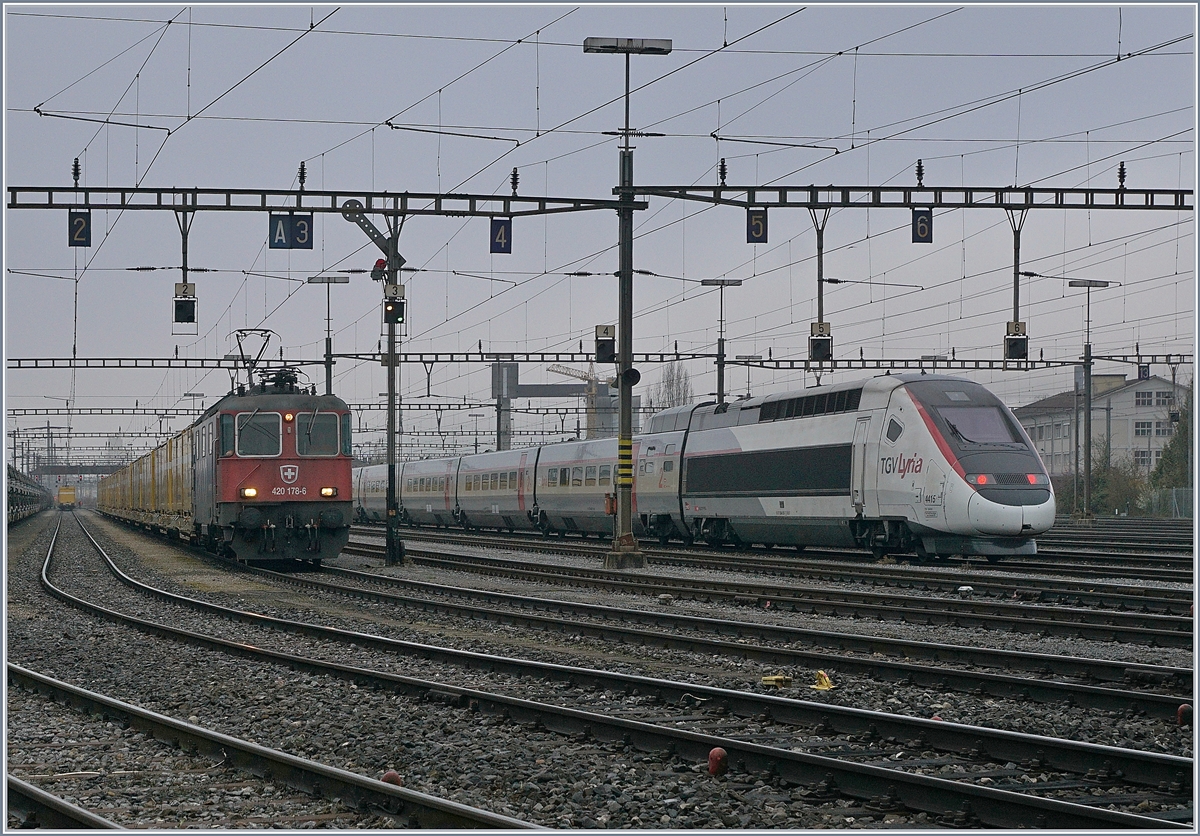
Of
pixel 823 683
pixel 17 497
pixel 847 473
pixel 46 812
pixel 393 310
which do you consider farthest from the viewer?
pixel 17 497

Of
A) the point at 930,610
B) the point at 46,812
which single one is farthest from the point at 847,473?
the point at 46,812

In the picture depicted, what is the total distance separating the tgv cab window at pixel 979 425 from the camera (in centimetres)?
2325

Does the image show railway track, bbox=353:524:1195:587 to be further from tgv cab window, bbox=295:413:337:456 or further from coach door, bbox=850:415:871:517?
tgv cab window, bbox=295:413:337:456

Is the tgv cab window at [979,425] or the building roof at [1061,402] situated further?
the building roof at [1061,402]

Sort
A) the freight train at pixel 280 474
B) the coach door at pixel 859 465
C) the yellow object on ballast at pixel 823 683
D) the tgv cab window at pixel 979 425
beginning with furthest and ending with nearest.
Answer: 1. the freight train at pixel 280 474
2. the coach door at pixel 859 465
3. the tgv cab window at pixel 979 425
4. the yellow object on ballast at pixel 823 683

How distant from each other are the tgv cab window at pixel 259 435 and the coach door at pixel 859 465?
36.3ft

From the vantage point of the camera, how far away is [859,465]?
2517cm

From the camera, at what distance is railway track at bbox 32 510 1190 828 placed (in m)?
7.00

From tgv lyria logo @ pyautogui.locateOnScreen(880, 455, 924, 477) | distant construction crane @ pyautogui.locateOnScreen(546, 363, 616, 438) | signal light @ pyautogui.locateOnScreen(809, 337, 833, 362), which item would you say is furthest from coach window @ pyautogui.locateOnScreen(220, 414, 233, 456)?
distant construction crane @ pyautogui.locateOnScreen(546, 363, 616, 438)

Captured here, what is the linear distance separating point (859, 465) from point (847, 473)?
44 cm

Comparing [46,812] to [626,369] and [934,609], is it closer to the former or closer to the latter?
[934,609]

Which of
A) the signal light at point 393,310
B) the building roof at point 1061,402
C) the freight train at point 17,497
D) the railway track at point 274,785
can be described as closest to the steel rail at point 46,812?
the railway track at point 274,785

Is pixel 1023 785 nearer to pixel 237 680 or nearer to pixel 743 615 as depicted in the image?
pixel 237 680

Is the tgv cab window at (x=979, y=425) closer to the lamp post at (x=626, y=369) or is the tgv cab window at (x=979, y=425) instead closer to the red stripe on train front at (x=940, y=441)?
the red stripe on train front at (x=940, y=441)
